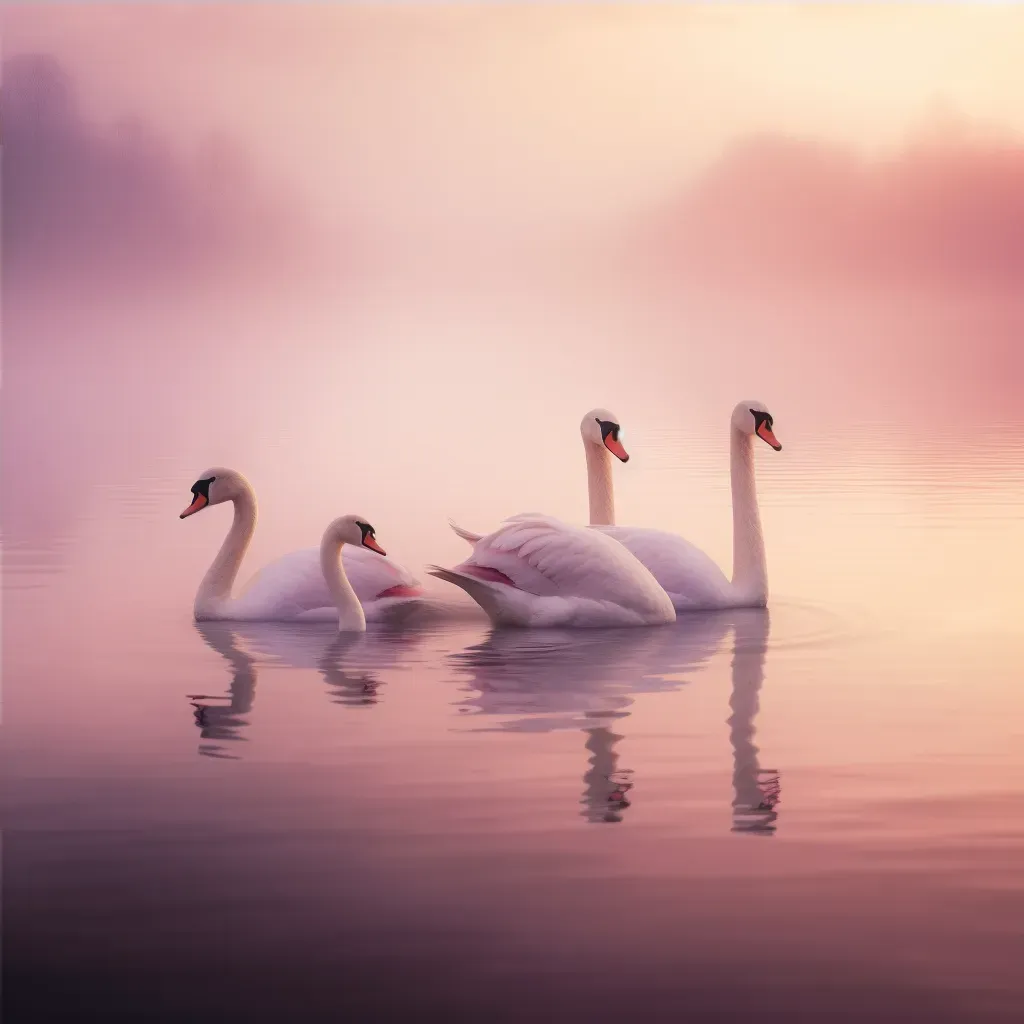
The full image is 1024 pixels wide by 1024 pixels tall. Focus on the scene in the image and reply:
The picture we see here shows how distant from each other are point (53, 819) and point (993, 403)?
42.4 metres

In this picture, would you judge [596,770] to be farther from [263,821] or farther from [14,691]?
[14,691]

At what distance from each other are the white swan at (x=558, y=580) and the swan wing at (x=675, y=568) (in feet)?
1.96

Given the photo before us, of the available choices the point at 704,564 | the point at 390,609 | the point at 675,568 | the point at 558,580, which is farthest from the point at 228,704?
the point at 704,564

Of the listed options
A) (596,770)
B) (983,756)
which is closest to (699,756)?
(596,770)

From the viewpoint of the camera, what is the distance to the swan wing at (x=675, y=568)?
10648mm

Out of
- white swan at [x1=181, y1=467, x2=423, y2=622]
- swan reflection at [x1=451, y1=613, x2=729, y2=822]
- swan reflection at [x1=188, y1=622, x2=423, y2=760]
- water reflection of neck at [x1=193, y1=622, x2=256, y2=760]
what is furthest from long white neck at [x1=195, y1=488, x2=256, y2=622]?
swan reflection at [x1=451, y1=613, x2=729, y2=822]

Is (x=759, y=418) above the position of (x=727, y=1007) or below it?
above

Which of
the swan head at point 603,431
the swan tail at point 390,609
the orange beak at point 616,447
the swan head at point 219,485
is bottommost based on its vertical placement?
the swan tail at point 390,609

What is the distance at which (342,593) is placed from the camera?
987 centimetres

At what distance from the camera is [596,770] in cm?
657

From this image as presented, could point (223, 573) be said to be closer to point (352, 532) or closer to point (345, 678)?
point (352, 532)

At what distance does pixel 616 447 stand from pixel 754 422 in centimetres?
85

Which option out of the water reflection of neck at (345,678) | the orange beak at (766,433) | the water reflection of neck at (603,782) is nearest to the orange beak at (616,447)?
the orange beak at (766,433)

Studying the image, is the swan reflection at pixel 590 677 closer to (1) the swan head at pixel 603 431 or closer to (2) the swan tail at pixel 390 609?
(2) the swan tail at pixel 390 609
